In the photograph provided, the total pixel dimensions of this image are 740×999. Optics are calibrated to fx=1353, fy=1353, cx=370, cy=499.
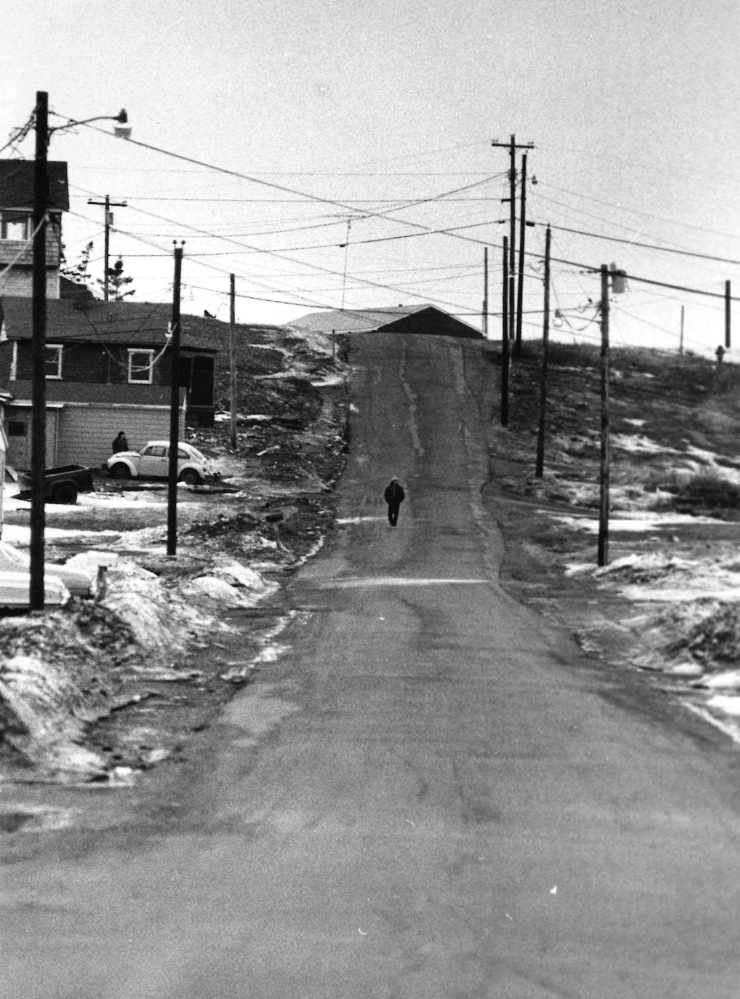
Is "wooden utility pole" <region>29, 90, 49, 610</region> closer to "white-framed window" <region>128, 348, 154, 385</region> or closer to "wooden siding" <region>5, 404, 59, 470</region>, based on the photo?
"wooden siding" <region>5, 404, 59, 470</region>

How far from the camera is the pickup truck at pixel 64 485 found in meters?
48.2

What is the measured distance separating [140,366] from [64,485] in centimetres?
1667

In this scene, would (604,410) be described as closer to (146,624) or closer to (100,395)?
(146,624)

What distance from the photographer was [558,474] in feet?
207

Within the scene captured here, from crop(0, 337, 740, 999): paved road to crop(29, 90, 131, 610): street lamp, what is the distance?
4013 millimetres

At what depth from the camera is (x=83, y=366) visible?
63.6 metres

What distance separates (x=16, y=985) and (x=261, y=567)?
2857 centimetres

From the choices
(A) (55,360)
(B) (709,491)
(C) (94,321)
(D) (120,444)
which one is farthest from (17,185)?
(B) (709,491)

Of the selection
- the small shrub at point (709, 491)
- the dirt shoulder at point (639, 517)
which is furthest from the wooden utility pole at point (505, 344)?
the small shrub at point (709, 491)

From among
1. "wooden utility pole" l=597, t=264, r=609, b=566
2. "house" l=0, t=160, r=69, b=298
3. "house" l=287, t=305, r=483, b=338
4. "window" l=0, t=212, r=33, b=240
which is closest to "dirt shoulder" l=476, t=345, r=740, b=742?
"wooden utility pole" l=597, t=264, r=609, b=566

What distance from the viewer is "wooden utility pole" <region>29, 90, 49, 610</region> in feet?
67.0

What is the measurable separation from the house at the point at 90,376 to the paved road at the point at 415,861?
4381 centimetres

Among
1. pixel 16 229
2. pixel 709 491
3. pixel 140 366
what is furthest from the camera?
pixel 16 229

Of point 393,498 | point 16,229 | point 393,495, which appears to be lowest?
point 393,498
